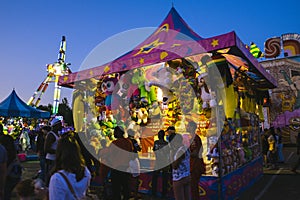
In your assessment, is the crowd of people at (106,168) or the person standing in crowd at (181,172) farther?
the person standing in crowd at (181,172)

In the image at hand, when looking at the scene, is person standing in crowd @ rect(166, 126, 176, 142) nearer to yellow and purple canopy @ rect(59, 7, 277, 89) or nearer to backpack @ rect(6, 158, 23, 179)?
yellow and purple canopy @ rect(59, 7, 277, 89)

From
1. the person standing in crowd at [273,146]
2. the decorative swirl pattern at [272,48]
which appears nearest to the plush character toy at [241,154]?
the person standing in crowd at [273,146]

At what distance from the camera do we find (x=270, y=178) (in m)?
7.25

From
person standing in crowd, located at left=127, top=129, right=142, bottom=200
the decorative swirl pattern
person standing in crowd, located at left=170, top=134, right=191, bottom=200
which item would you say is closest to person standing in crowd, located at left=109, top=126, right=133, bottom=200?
person standing in crowd, located at left=127, top=129, right=142, bottom=200

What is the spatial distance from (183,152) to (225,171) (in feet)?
5.71

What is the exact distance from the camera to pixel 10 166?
3484mm

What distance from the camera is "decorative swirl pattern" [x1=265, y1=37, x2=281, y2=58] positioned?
17719 mm

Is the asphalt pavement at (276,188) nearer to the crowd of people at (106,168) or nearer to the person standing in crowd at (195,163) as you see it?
the person standing in crowd at (195,163)

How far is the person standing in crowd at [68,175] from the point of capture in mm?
1698

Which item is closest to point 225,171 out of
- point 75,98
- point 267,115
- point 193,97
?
point 193,97

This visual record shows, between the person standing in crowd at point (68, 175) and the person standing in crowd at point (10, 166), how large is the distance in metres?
1.95

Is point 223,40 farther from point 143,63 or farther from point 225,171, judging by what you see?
point 225,171

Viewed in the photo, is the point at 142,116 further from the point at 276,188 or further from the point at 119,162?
the point at 276,188

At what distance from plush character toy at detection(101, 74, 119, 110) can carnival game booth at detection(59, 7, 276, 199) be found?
0.09 ft
